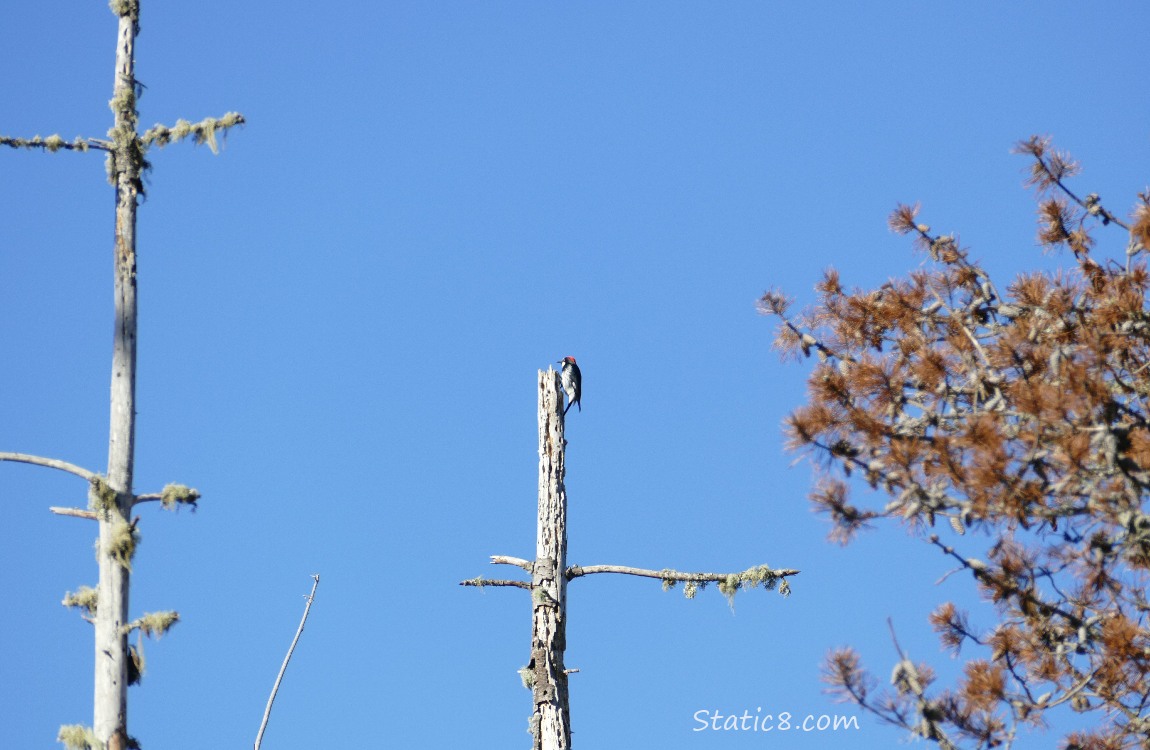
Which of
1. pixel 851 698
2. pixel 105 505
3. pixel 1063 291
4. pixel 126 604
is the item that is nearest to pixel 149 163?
pixel 105 505

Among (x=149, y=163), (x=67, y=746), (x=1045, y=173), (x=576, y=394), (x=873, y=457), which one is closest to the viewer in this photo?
(x=67, y=746)

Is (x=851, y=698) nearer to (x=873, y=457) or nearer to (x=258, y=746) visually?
(x=873, y=457)

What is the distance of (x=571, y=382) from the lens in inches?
470

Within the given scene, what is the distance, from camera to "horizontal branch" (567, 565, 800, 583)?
34.6 feet

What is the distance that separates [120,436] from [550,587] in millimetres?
4247

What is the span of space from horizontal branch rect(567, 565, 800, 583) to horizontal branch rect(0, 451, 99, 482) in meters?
4.56

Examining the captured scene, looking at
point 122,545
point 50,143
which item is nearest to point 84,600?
point 122,545

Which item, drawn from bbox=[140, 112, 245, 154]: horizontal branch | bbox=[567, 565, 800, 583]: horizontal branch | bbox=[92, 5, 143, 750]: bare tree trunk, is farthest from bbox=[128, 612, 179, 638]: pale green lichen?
bbox=[567, 565, 800, 583]: horizontal branch

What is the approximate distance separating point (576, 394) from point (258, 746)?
13.7 ft

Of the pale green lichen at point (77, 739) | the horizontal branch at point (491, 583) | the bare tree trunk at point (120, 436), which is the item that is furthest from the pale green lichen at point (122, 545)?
the horizontal branch at point (491, 583)

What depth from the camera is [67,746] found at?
674 cm

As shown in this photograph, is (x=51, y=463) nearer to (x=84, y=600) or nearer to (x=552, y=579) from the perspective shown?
(x=84, y=600)

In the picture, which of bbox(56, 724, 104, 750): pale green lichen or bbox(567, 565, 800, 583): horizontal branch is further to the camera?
bbox(567, 565, 800, 583): horizontal branch

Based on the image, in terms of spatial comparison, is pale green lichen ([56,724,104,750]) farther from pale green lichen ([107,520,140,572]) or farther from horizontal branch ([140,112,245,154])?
horizontal branch ([140,112,245,154])
